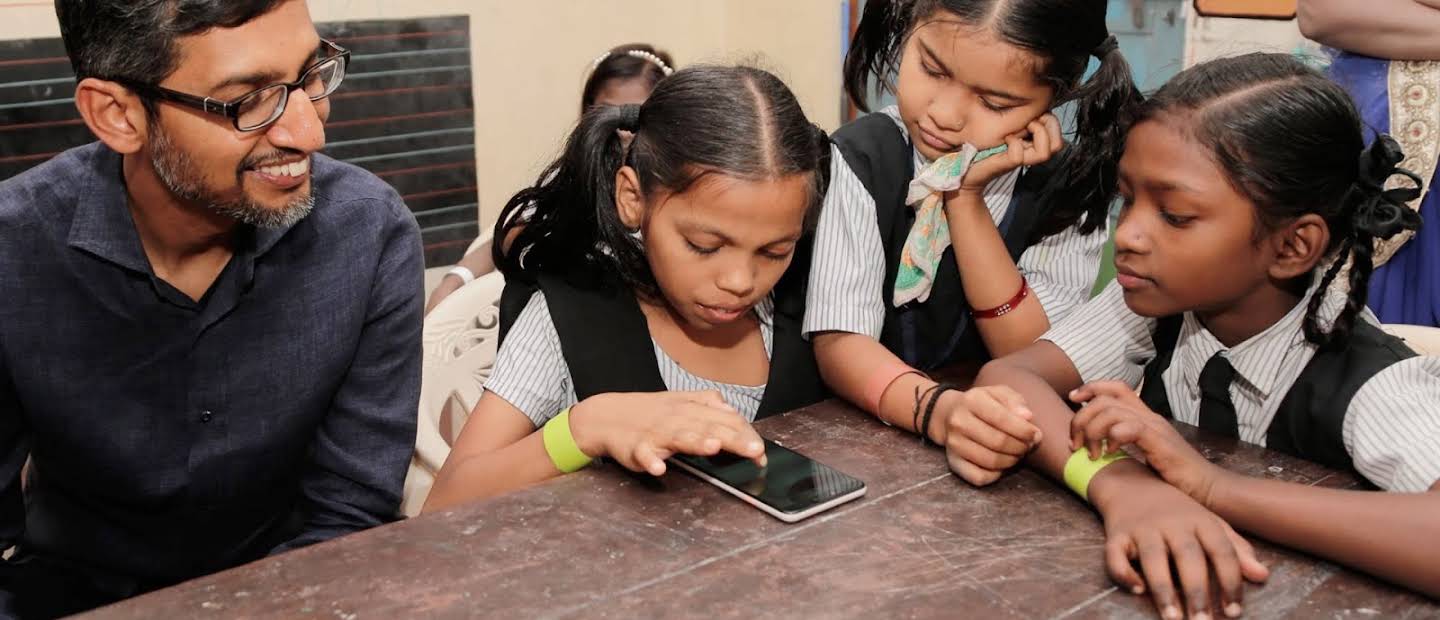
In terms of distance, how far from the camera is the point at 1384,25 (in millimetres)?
2762

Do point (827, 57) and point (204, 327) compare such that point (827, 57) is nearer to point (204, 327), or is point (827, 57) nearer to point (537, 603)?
point (204, 327)

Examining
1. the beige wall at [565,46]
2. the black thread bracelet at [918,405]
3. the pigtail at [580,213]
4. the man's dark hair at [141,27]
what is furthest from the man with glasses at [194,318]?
the beige wall at [565,46]

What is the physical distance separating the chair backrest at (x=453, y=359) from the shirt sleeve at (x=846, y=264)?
32.1 inches

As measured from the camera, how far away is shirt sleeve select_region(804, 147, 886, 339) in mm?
2035

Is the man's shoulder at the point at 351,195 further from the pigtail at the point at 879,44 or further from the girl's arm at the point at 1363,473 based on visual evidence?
the girl's arm at the point at 1363,473

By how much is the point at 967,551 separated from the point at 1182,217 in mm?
581

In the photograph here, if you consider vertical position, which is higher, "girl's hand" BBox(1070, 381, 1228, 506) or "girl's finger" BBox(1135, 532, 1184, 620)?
"girl's hand" BBox(1070, 381, 1228, 506)

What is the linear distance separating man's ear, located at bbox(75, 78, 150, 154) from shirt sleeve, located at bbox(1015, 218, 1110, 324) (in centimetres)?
145

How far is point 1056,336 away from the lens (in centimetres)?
198

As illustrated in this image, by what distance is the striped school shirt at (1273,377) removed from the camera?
1.49 m

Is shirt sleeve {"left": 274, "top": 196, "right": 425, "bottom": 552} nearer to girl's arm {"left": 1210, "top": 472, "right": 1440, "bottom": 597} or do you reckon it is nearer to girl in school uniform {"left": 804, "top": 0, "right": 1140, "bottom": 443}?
girl in school uniform {"left": 804, "top": 0, "right": 1140, "bottom": 443}

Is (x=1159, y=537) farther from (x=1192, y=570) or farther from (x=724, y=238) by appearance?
(x=724, y=238)

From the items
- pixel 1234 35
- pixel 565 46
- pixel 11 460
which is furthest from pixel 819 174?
pixel 565 46

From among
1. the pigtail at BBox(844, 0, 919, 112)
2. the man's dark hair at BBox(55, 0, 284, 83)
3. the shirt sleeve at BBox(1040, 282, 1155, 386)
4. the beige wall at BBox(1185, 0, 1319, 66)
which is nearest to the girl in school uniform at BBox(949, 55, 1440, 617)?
the shirt sleeve at BBox(1040, 282, 1155, 386)
